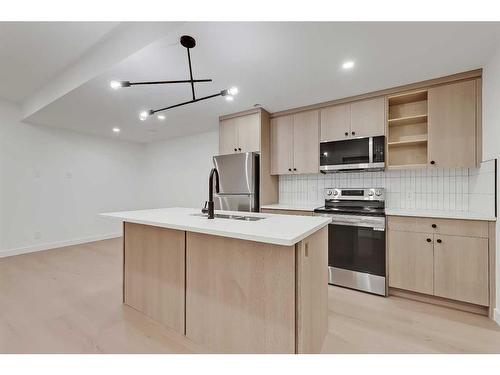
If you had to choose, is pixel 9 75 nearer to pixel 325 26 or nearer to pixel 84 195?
pixel 84 195

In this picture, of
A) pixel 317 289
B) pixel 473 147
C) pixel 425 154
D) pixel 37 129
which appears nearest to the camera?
pixel 317 289

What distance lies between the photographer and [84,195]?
4672 millimetres

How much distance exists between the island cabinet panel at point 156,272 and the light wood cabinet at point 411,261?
7.01 feet

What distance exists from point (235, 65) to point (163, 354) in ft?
7.89

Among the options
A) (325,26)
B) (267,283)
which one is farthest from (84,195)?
(325,26)

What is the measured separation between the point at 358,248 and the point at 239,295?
5.67 feet

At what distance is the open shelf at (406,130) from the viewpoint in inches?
104

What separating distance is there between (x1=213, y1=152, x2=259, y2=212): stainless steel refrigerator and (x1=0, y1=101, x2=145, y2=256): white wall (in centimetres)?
313

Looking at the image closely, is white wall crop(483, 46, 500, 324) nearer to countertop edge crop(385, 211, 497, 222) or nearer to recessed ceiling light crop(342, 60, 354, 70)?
countertop edge crop(385, 211, 497, 222)

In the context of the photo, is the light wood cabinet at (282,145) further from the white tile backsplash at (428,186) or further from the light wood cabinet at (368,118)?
the light wood cabinet at (368,118)

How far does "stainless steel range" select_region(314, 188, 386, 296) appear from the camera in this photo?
2422 millimetres

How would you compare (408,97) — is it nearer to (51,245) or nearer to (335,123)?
(335,123)

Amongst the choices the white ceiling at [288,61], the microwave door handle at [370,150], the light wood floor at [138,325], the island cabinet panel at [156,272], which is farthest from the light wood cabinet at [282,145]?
the island cabinet panel at [156,272]

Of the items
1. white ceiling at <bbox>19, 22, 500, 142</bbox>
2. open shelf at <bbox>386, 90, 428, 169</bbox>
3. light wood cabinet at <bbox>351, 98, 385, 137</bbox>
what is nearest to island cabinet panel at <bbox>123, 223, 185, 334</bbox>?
white ceiling at <bbox>19, 22, 500, 142</bbox>
